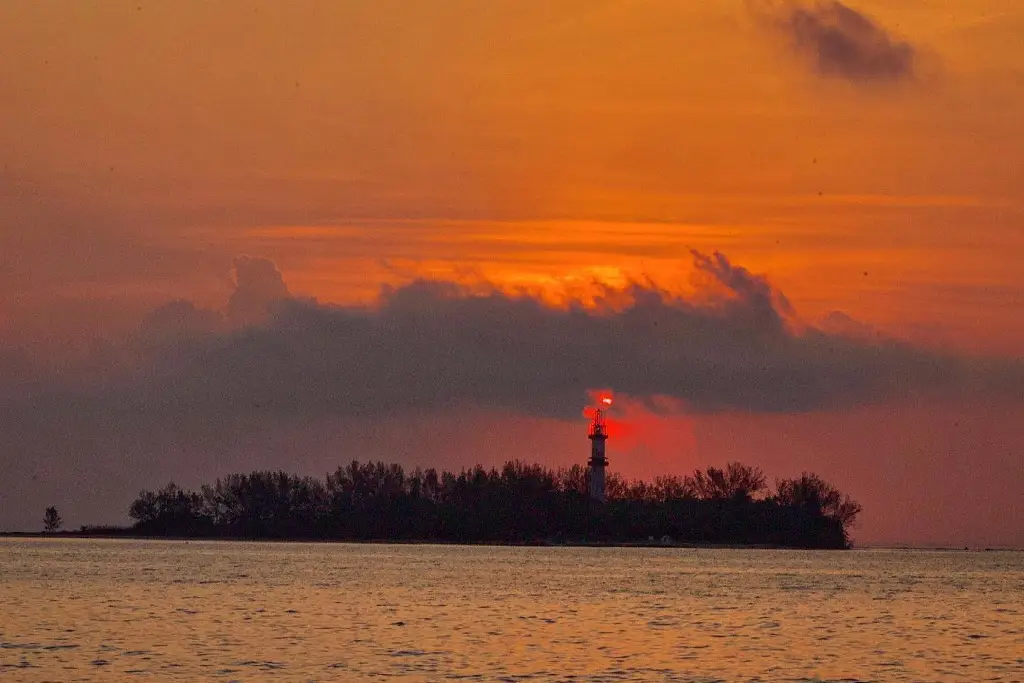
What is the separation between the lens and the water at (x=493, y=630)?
52125mm

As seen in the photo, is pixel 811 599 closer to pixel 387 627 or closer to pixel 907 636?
pixel 907 636

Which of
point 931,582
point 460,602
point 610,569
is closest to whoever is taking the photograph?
point 460,602

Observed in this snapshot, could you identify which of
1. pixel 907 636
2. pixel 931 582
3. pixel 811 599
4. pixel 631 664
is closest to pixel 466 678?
pixel 631 664

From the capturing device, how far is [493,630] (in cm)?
6831

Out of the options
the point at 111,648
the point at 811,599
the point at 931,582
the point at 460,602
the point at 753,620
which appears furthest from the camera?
the point at 931,582

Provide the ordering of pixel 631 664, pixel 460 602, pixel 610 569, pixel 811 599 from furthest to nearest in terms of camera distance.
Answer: pixel 610 569 < pixel 811 599 < pixel 460 602 < pixel 631 664

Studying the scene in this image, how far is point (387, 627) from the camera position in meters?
69.9

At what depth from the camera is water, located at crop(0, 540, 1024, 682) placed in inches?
2052

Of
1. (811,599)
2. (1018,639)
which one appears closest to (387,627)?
(1018,639)

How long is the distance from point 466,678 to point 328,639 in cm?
1507

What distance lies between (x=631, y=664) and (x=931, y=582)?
97012 millimetres

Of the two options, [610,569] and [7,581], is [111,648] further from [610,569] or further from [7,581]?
[610,569]

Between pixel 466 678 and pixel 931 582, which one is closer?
pixel 466 678

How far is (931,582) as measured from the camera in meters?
145
